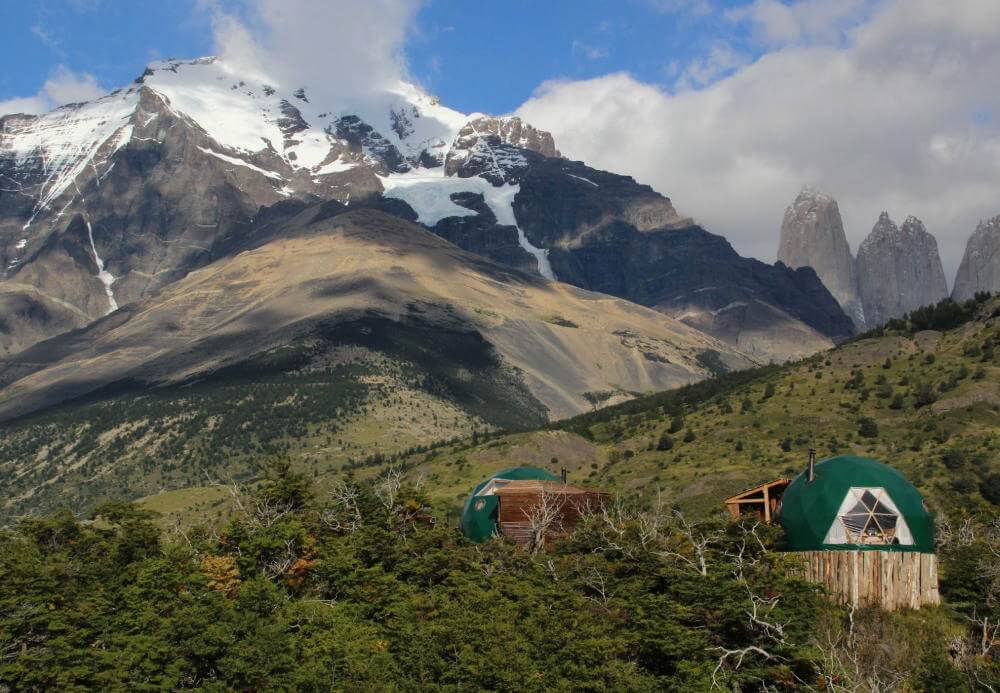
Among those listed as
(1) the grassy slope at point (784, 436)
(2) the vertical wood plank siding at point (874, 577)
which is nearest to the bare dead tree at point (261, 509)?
(1) the grassy slope at point (784, 436)

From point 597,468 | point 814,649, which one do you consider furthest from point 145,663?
point 597,468

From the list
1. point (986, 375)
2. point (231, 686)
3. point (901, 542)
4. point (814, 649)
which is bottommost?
point (231, 686)

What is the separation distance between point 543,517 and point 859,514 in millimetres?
24819

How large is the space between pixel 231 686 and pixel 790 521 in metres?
26.8

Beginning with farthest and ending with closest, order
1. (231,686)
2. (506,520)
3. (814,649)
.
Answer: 1. (506,520)
2. (231,686)
3. (814,649)

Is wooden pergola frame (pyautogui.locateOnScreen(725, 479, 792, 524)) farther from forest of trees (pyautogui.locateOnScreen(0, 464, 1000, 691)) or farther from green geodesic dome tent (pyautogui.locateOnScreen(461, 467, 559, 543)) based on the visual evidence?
green geodesic dome tent (pyautogui.locateOnScreen(461, 467, 559, 543))

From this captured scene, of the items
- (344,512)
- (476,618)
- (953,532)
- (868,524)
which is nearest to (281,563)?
(344,512)

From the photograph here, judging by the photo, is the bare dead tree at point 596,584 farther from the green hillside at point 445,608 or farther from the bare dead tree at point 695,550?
the bare dead tree at point 695,550

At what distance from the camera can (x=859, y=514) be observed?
5241 cm

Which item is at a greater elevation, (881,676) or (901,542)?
(901,542)

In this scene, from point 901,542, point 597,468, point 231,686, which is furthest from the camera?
point 597,468

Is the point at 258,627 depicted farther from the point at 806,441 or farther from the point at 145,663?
the point at 806,441

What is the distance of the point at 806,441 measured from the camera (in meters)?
113

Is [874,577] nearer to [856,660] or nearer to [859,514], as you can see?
[859,514]
